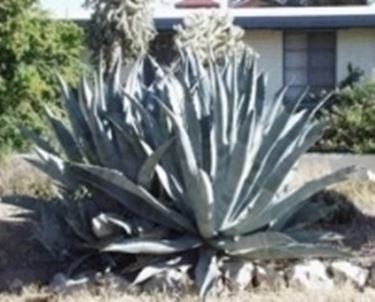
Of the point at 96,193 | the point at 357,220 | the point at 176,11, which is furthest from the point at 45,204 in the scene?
the point at 176,11

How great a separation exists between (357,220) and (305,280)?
2.17 meters

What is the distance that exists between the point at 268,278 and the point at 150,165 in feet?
3.85

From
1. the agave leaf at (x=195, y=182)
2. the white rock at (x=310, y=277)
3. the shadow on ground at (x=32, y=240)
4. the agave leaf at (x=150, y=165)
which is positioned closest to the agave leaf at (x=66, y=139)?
the shadow on ground at (x=32, y=240)

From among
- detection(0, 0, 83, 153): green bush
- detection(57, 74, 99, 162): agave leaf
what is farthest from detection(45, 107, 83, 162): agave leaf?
detection(0, 0, 83, 153): green bush

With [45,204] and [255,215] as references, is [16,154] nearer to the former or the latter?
[45,204]

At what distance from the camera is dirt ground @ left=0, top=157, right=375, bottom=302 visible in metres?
8.17

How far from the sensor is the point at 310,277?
8.62 meters

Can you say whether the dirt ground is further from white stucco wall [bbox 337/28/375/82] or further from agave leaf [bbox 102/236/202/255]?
white stucco wall [bbox 337/28/375/82]

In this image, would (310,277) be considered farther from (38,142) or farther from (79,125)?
(38,142)

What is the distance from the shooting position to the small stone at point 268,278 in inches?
337

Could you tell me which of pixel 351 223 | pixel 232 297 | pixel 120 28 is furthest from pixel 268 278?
pixel 120 28

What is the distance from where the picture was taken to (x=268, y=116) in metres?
9.04

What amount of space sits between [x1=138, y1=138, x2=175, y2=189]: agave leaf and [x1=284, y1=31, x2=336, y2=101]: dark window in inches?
689

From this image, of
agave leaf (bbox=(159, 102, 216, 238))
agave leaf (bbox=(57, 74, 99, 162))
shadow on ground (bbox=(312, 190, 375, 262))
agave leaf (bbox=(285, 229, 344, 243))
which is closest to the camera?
agave leaf (bbox=(159, 102, 216, 238))
